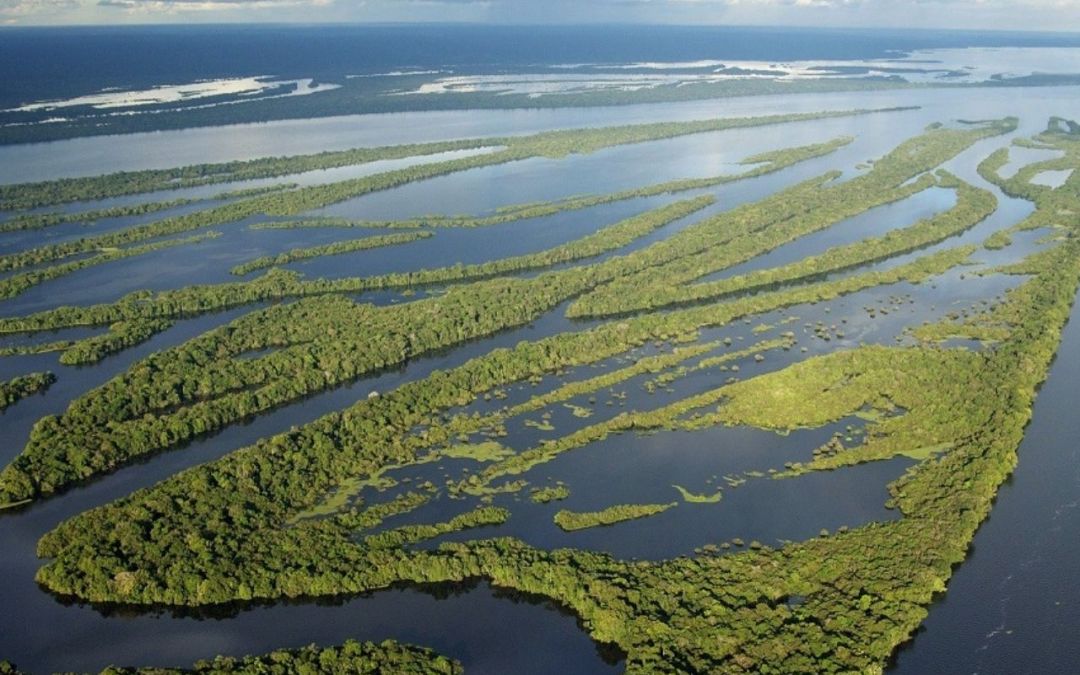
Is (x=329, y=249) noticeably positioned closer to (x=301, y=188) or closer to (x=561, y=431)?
(x=301, y=188)

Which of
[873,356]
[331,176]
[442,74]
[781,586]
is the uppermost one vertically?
[442,74]

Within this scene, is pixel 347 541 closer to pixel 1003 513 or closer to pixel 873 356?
pixel 1003 513

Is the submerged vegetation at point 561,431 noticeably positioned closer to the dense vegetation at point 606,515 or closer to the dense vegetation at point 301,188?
the dense vegetation at point 606,515

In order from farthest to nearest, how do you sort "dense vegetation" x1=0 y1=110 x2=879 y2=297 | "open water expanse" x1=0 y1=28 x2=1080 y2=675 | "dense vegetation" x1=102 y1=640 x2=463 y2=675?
"dense vegetation" x1=0 y1=110 x2=879 y2=297 < "open water expanse" x1=0 y1=28 x2=1080 y2=675 < "dense vegetation" x1=102 y1=640 x2=463 y2=675

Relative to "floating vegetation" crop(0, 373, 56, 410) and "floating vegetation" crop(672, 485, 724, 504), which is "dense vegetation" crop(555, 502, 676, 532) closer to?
"floating vegetation" crop(672, 485, 724, 504)

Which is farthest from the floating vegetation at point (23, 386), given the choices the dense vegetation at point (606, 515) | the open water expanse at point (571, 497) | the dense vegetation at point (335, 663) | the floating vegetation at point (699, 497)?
the floating vegetation at point (699, 497)

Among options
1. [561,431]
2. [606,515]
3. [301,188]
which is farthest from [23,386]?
[301,188]

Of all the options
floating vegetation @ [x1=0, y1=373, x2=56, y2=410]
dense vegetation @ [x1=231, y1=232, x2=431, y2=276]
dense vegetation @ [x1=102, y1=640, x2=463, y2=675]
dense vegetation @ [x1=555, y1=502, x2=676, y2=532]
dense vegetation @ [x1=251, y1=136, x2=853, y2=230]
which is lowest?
dense vegetation @ [x1=102, y1=640, x2=463, y2=675]

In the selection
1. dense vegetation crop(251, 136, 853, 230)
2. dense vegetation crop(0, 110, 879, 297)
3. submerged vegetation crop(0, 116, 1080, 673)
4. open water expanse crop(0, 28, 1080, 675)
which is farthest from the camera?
dense vegetation crop(251, 136, 853, 230)

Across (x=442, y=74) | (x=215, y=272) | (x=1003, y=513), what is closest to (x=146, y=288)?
(x=215, y=272)

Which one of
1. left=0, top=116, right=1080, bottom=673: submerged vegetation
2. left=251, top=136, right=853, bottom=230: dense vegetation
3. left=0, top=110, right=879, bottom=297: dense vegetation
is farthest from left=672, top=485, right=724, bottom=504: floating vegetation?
left=0, top=110, right=879, bottom=297: dense vegetation
